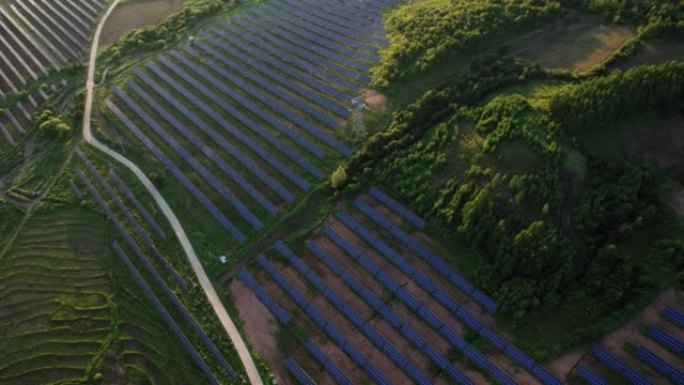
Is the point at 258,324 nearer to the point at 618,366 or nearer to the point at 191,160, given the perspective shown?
the point at 191,160

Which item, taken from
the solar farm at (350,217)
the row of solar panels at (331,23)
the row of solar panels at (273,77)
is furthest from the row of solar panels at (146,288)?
the row of solar panels at (331,23)

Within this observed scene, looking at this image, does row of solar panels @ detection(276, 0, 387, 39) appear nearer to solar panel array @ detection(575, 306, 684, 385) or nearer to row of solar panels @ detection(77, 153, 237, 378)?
row of solar panels @ detection(77, 153, 237, 378)

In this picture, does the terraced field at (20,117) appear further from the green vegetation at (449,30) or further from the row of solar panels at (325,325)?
the green vegetation at (449,30)

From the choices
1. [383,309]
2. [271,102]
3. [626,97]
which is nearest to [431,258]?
[383,309]

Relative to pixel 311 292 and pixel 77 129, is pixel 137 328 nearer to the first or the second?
pixel 311 292

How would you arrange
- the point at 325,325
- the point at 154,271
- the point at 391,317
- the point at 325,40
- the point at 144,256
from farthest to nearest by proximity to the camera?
the point at 325,40 < the point at 144,256 < the point at 154,271 < the point at 325,325 < the point at 391,317

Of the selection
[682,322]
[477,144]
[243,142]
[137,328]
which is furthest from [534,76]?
[137,328]
